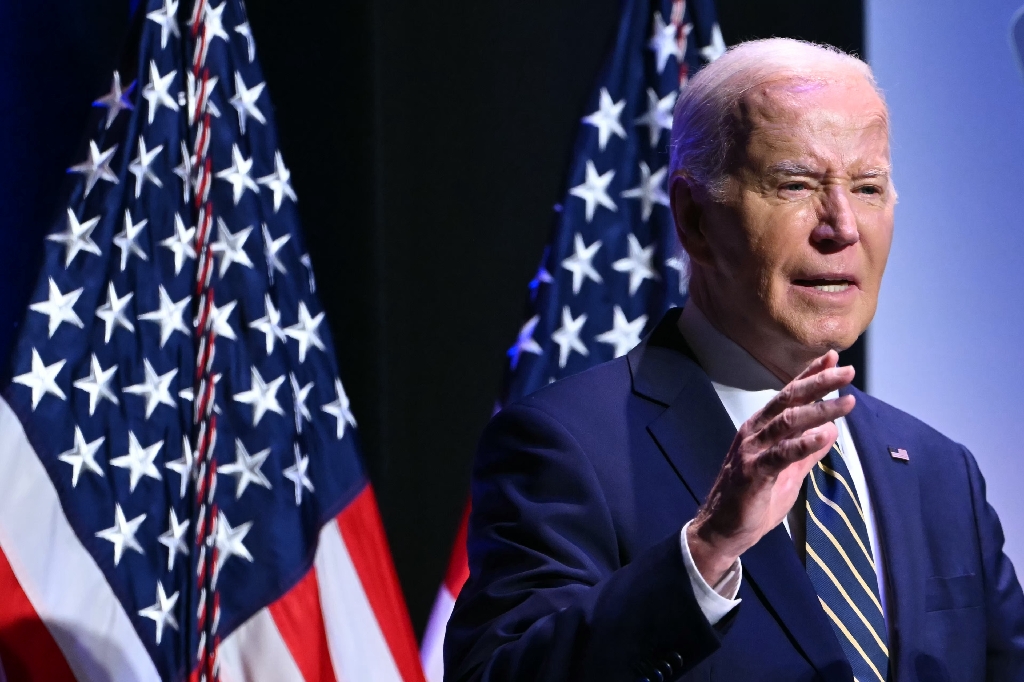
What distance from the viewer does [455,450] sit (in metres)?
3.32

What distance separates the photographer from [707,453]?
143 centimetres

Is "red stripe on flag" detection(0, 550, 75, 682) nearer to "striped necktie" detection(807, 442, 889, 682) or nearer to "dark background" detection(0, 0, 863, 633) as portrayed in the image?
"dark background" detection(0, 0, 863, 633)

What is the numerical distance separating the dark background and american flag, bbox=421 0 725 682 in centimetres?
49

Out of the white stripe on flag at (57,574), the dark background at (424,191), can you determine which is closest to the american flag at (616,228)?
the dark background at (424,191)

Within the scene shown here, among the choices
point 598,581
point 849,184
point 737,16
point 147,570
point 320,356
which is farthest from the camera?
point 737,16

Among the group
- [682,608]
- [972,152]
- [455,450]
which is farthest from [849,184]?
[455,450]

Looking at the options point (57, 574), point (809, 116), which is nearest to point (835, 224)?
point (809, 116)

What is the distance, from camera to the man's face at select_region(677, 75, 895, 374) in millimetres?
1449

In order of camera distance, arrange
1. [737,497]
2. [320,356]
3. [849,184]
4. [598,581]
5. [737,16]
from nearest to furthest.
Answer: [737,497] < [598,581] < [849,184] < [320,356] < [737,16]

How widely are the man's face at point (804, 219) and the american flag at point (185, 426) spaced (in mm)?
1400

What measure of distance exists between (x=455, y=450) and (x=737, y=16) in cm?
147

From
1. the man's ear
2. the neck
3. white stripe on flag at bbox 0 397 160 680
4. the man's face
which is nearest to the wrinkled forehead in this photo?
the man's face

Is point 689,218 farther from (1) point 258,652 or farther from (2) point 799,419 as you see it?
(1) point 258,652

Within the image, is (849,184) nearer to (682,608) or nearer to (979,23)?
(682,608)
